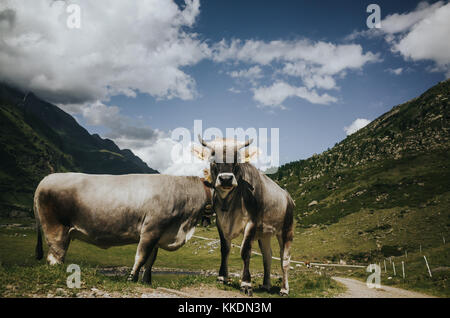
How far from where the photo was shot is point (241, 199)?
1039cm

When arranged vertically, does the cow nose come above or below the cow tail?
above

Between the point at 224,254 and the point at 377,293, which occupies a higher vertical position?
the point at 224,254

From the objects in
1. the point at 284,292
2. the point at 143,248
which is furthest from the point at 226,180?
the point at 284,292

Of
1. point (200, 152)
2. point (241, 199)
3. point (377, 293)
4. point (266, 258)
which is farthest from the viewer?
point (377, 293)

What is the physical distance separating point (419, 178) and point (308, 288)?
71238 millimetres

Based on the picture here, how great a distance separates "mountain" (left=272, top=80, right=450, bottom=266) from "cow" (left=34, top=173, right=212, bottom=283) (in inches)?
1094

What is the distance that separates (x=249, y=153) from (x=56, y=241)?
21.7 ft

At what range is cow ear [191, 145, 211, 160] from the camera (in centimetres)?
1002

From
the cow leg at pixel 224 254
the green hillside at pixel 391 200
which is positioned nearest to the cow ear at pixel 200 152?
the cow leg at pixel 224 254

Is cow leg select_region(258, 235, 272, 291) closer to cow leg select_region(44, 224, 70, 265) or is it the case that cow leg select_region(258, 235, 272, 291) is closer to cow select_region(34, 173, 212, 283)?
cow select_region(34, 173, 212, 283)

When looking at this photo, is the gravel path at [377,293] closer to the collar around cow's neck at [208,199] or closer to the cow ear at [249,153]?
the collar around cow's neck at [208,199]

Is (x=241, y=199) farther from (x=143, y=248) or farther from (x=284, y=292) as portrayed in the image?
(x=284, y=292)

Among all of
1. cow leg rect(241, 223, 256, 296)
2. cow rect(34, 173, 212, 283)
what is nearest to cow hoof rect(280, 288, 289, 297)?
cow leg rect(241, 223, 256, 296)

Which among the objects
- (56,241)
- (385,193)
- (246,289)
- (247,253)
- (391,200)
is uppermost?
(385,193)
